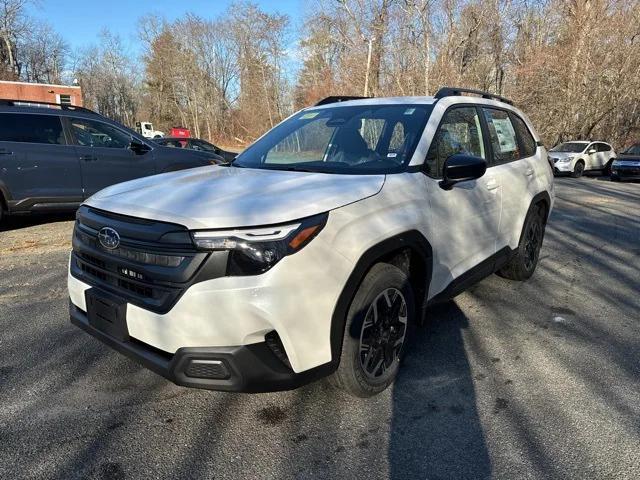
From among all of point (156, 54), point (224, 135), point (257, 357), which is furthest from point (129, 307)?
point (156, 54)

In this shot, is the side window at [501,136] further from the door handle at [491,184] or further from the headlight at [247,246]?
the headlight at [247,246]

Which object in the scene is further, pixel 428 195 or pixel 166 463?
pixel 428 195

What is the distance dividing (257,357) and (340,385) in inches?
27.5

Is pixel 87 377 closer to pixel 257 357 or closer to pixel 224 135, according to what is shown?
pixel 257 357

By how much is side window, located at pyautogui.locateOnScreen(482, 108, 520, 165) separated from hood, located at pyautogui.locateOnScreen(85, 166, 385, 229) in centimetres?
176

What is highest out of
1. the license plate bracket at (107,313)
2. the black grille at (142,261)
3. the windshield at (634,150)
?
the black grille at (142,261)

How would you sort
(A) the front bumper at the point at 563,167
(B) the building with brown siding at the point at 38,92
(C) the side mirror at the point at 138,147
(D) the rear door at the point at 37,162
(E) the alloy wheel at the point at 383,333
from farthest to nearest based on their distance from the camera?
(B) the building with brown siding at the point at 38,92
(A) the front bumper at the point at 563,167
(C) the side mirror at the point at 138,147
(D) the rear door at the point at 37,162
(E) the alloy wheel at the point at 383,333

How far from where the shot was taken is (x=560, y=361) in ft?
11.0

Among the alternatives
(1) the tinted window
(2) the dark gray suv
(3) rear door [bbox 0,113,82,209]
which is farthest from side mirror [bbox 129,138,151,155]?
(1) the tinted window

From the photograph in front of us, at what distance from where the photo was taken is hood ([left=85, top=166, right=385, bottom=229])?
7.28 feet

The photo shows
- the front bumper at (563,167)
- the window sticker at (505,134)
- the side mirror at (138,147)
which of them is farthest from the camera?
the front bumper at (563,167)

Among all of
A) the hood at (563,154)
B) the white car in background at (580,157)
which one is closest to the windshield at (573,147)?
the white car in background at (580,157)

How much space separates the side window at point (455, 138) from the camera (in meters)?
3.20

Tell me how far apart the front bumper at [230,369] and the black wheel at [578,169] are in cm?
1933
